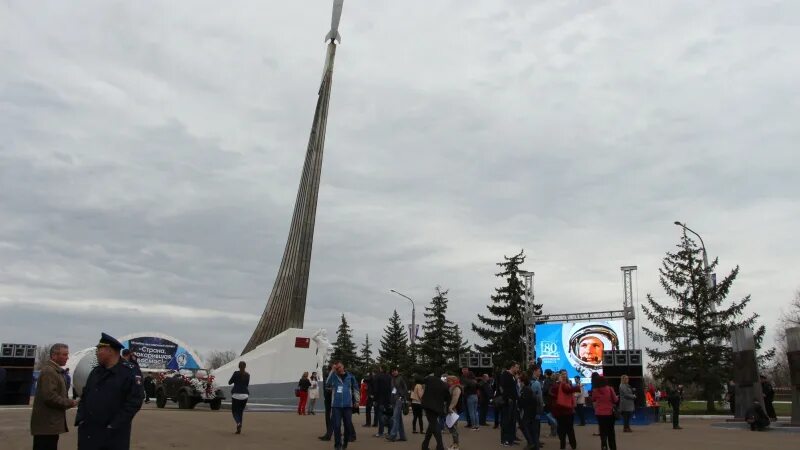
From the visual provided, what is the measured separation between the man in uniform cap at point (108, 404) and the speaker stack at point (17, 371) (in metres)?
20.6

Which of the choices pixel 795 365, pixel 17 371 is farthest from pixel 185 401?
pixel 795 365

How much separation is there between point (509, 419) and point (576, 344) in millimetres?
26282

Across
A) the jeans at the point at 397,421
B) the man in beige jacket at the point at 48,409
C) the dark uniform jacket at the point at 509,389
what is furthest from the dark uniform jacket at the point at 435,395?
the man in beige jacket at the point at 48,409

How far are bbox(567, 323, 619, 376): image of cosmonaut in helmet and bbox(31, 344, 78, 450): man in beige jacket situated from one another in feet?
110

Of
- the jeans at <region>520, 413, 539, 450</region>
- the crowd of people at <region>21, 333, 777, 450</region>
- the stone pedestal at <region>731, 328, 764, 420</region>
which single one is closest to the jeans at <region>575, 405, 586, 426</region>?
the crowd of people at <region>21, 333, 777, 450</region>

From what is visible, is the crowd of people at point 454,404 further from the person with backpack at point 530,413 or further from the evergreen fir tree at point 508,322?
Result: the evergreen fir tree at point 508,322

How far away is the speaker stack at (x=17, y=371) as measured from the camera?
2285cm

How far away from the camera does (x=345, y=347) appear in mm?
70312

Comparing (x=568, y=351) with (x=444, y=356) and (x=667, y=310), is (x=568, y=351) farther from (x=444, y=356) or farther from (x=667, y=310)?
(x=444, y=356)

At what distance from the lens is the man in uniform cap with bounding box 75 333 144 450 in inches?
204

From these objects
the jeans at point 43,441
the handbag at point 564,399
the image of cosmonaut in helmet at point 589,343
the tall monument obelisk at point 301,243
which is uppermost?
the tall monument obelisk at point 301,243

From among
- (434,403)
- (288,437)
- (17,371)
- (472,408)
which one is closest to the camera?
(434,403)

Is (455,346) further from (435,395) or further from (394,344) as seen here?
(435,395)

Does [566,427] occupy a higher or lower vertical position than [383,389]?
lower
